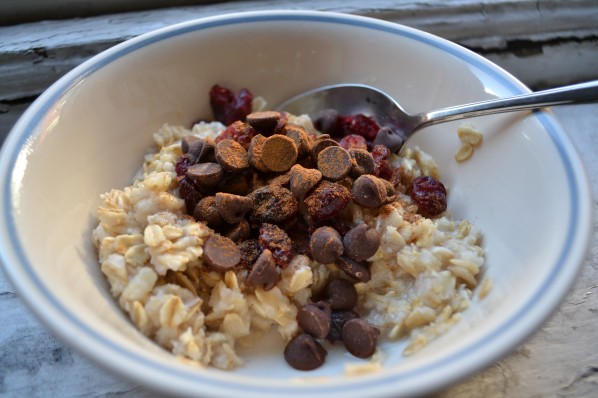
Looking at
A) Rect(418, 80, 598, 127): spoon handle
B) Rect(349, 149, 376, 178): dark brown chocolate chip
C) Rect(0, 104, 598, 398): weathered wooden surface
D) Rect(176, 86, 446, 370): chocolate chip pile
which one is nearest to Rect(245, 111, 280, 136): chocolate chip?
Rect(176, 86, 446, 370): chocolate chip pile

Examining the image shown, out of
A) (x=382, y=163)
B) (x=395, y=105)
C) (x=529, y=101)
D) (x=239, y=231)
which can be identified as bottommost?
(x=239, y=231)

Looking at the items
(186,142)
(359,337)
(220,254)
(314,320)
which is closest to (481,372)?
(359,337)

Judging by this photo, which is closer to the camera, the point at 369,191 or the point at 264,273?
the point at 264,273

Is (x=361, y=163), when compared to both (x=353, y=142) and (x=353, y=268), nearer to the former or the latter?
(x=353, y=142)

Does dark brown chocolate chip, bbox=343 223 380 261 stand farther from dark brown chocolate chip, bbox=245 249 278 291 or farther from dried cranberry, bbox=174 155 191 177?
dried cranberry, bbox=174 155 191 177

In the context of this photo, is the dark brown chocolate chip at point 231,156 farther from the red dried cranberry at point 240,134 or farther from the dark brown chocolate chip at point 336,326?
the dark brown chocolate chip at point 336,326

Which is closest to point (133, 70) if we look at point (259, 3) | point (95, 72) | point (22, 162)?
point (95, 72)
